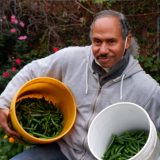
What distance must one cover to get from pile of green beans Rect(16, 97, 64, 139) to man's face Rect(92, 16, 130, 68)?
1.56ft

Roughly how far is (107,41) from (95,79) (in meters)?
0.27

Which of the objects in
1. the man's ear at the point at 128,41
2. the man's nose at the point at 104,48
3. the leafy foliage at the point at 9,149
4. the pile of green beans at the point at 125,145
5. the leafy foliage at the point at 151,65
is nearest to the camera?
the pile of green beans at the point at 125,145

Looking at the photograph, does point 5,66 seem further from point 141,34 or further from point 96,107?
point 96,107

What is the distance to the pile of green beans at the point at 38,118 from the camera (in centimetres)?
298

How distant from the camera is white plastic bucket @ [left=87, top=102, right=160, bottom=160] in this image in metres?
2.72

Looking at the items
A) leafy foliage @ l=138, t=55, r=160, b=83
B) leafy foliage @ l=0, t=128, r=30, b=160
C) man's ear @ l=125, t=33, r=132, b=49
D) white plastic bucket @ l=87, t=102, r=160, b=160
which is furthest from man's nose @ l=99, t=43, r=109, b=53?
leafy foliage @ l=138, t=55, r=160, b=83

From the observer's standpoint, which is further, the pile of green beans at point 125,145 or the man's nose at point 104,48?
the man's nose at point 104,48

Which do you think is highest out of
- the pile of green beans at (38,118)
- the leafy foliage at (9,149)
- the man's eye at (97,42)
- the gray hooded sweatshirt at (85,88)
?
the man's eye at (97,42)

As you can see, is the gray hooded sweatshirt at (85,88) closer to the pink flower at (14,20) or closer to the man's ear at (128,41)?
the man's ear at (128,41)

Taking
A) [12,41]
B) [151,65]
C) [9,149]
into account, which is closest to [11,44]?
[12,41]

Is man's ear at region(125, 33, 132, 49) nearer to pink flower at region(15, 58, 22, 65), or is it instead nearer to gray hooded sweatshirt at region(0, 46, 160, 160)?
gray hooded sweatshirt at region(0, 46, 160, 160)

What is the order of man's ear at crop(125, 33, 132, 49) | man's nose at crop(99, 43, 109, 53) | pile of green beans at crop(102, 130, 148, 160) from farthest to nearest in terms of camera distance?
man's ear at crop(125, 33, 132, 49)
man's nose at crop(99, 43, 109, 53)
pile of green beans at crop(102, 130, 148, 160)

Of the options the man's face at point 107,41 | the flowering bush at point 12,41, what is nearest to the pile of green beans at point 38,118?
the man's face at point 107,41

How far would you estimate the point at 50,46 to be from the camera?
18.4 feet
